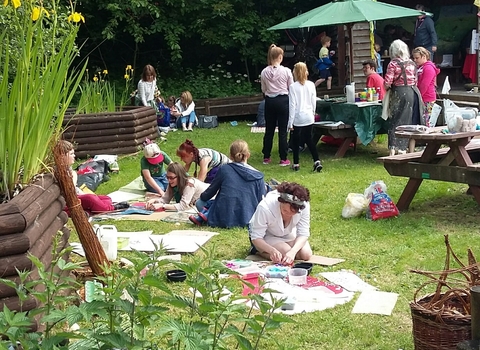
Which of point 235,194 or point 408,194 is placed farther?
point 408,194

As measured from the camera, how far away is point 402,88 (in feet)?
34.4

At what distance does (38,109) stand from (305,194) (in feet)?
7.58

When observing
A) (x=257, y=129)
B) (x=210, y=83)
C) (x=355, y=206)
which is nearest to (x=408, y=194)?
(x=355, y=206)

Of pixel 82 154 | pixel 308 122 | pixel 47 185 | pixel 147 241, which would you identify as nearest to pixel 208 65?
pixel 82 154

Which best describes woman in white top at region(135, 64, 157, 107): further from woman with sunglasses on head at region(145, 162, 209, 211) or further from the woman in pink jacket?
woman with sunglasses on head at region(145, 162, 209, 211)

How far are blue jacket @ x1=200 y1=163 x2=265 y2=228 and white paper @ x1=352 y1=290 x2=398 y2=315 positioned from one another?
231cm

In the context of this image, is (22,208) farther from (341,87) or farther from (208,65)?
(208,65)

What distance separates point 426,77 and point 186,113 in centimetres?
696

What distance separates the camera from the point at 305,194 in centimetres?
600

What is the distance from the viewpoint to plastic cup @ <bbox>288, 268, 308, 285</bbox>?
5793 mm

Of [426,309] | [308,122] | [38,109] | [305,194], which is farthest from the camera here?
[308,122]

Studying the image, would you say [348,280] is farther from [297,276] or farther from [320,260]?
[320,260]

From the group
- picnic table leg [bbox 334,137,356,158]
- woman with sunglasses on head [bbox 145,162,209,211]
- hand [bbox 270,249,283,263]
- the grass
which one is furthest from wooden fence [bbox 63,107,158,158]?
hand [bbox 270,249,283,263]

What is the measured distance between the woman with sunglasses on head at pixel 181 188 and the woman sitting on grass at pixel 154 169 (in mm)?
552
